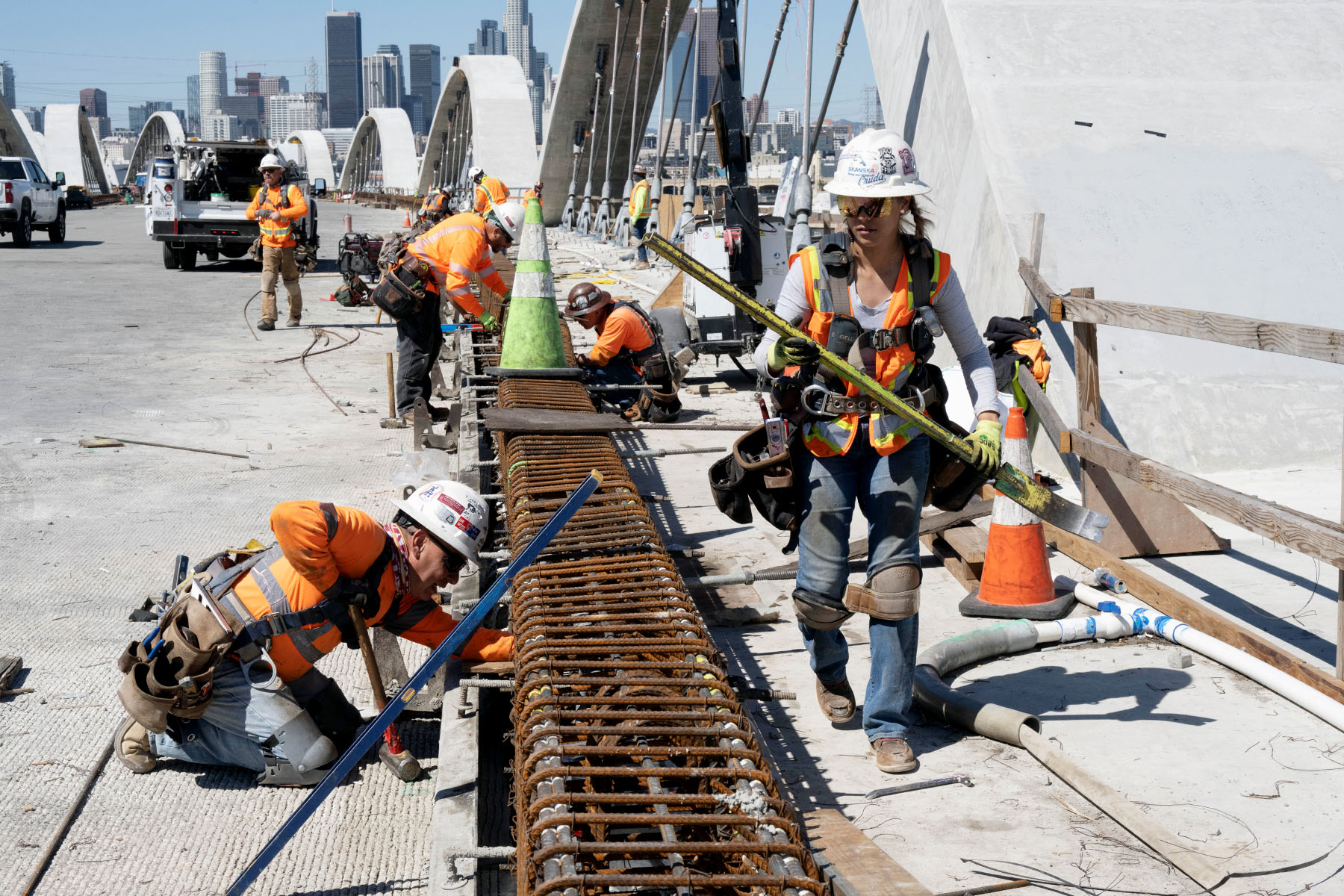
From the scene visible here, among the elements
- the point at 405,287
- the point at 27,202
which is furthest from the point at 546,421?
the point at 27,202

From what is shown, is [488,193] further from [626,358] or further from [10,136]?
[10,136]

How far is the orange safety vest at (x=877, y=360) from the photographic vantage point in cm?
375

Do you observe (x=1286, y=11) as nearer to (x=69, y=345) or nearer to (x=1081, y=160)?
(x=1081, y=160)

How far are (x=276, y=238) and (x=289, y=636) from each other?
11.6 m

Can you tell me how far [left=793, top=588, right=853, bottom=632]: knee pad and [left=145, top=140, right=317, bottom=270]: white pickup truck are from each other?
1727cm

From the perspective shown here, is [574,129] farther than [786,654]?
Yes

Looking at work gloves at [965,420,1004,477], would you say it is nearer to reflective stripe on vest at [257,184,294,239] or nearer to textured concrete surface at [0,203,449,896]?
textured concrete surface at [0,203,449,896]

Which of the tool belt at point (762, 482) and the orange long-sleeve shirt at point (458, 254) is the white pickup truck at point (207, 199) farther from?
the tool belt at point (762, 482)

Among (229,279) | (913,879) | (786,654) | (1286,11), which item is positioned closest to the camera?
(913,879)

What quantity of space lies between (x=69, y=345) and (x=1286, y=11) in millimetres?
11900

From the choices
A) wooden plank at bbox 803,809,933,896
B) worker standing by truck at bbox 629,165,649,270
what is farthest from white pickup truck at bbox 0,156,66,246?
wooden plank at bbox 803,809,933,896

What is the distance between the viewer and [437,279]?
8.96 metres

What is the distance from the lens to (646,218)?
24.5 metres

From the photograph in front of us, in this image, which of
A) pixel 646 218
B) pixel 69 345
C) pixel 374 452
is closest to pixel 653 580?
pixel 374 452
